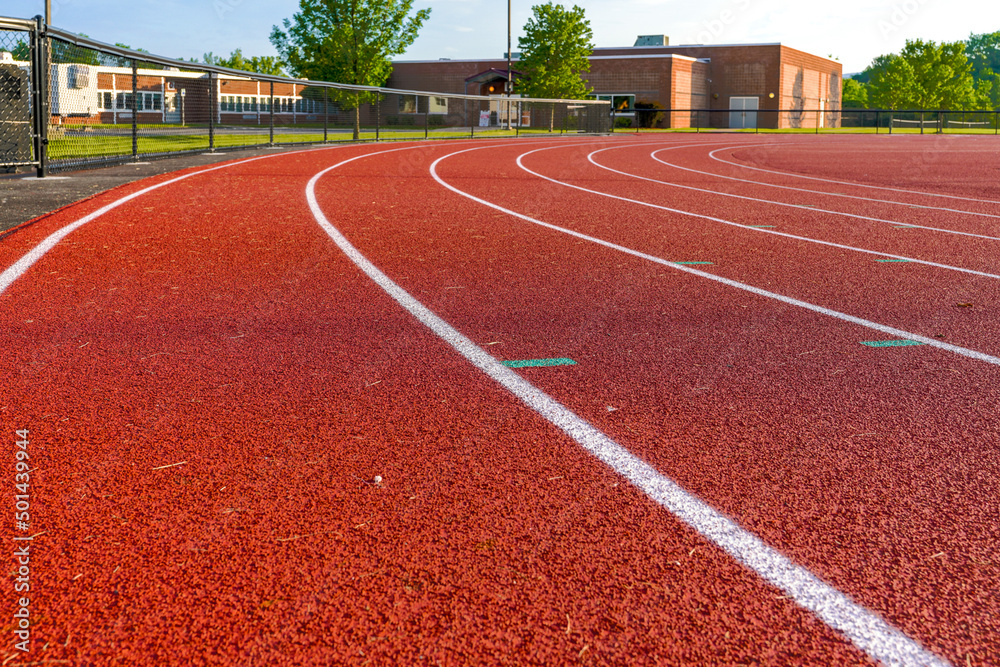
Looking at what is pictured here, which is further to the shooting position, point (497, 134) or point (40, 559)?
point (497, 134)

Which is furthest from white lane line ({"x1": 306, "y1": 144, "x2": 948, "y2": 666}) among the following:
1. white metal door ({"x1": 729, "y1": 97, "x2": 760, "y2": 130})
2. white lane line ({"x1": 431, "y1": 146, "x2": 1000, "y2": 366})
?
white metal door ({"x1": 729, "y1": 97, "x2": 760, "y2": 130})

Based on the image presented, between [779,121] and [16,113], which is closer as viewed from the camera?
[16,113]

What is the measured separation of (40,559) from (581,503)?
168 centimetres

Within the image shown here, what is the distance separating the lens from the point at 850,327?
18.4 feet

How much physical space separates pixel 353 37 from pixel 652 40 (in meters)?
43.7

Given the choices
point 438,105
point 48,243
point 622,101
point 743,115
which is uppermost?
point 622,101

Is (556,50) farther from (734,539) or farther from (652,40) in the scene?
(734,539)

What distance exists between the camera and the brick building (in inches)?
2714

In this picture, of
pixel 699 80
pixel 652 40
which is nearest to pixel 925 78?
pixel 699 80

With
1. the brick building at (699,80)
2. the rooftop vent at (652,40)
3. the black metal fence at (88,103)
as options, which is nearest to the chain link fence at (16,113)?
the black metal fence at (88,103)

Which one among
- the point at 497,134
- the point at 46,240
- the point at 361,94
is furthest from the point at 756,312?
the point at 497,134

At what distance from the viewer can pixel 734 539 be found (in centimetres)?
281

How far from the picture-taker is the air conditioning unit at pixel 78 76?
14.3 meters

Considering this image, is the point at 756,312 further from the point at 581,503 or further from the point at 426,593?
the point at 426,593
